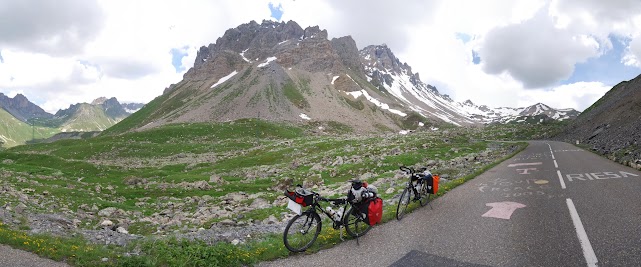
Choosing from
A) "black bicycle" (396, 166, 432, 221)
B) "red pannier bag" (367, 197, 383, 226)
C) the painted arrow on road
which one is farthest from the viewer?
"black bicycle" (396, 166, 432, 221)

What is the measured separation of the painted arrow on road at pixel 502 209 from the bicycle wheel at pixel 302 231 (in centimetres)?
720

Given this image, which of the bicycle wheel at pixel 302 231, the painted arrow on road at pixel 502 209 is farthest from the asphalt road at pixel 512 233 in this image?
the bicycle wheel at pixel 302 231

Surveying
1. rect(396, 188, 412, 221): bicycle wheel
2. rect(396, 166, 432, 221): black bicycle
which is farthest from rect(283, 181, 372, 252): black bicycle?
rect(396, 166, 432, 221): black bicycle

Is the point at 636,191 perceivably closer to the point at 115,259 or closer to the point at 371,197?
the point at 371,197

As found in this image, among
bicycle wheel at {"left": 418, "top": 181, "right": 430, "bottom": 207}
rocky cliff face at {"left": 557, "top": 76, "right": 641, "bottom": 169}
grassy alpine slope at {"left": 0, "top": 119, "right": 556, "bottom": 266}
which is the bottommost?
grassy alpine slope at {"left": 0, "top": 119, "right": 556, "bottom": 266}

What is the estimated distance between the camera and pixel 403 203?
15477 mm

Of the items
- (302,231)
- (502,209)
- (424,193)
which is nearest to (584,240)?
(502,209)

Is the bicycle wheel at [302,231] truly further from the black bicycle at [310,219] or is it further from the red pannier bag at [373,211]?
the red pannier bag at [373,211]

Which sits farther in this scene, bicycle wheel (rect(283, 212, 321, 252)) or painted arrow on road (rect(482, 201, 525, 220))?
painted arrow on road (rect(482, 201, 525, 220))

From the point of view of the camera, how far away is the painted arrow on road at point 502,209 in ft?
45.5

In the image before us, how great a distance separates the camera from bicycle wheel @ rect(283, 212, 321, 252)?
11.5 m

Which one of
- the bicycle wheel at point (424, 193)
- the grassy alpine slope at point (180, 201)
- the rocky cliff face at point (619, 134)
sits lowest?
the grassy alpine slope at point (180, 201)

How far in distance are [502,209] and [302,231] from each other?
9.01 meters

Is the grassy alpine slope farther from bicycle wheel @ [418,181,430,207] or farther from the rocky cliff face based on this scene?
the rocky cliff face
